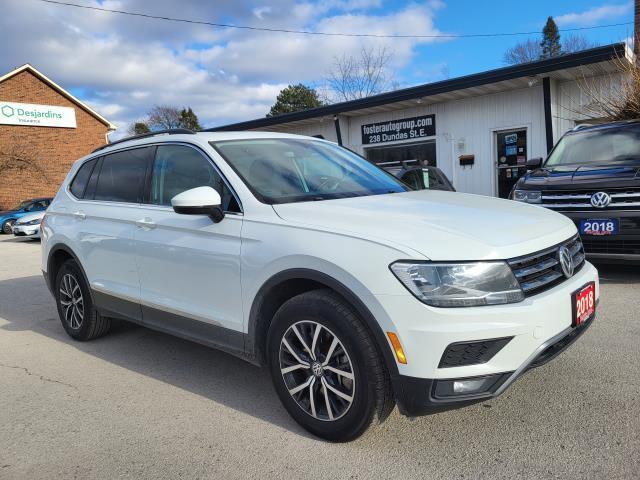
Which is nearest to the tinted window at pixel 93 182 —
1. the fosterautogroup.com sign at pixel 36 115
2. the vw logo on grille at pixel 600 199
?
the vw logo on grille at pixel 600 199

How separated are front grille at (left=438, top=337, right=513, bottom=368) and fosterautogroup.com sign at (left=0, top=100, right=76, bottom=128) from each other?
33.4m

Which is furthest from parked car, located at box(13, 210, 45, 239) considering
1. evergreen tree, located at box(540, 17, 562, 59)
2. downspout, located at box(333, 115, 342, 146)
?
evergreen tree, located at box(540, 17, 562, 59)

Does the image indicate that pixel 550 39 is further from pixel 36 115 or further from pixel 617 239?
pixel 617 239

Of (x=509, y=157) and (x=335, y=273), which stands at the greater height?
(x=509, y=157)

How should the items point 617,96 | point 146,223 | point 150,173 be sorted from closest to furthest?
point 146,223 → point 150,173 → point 617,96

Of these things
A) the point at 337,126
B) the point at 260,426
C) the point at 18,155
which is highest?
the point at 18,155

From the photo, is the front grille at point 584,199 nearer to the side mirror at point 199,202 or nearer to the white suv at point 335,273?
the white suv at point 335,273

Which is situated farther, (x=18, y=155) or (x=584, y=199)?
(x=18, y=155)

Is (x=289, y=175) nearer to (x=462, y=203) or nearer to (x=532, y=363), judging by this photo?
(x=462, y=203)

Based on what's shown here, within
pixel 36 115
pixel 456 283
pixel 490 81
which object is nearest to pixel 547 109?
pixel 490 81

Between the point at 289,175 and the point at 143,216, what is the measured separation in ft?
3.79

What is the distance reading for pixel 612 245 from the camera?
18.2 ft

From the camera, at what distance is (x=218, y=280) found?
3.23 meters

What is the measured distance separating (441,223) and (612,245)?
3.76 m
